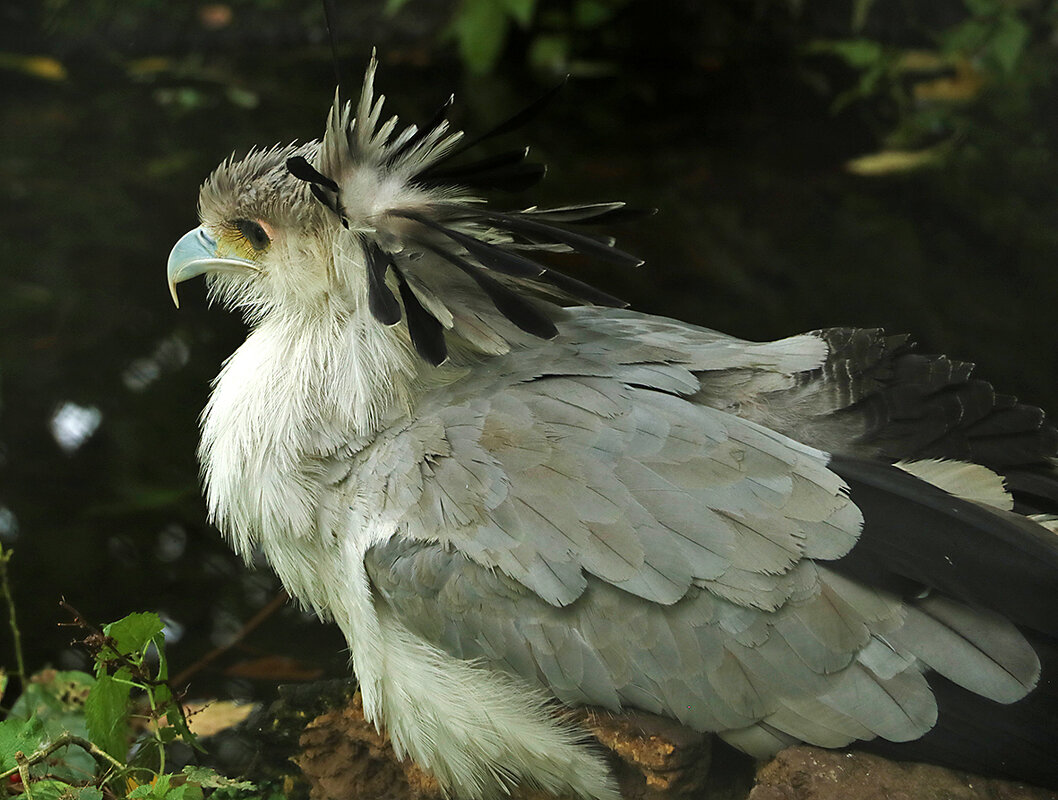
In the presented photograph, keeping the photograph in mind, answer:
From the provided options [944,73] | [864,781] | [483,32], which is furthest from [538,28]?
[864,781]

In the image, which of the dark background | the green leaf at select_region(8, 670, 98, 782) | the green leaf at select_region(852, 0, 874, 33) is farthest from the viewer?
the green leaf at select_region(852, 0, 874, 33)

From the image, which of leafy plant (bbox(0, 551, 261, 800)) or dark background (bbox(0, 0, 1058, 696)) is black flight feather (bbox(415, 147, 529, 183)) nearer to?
leafy plant (bbox(0, 551, 261, 800))

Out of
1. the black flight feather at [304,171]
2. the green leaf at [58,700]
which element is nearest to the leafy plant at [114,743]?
the green leaf at [58,700]

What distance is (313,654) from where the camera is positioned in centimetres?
280

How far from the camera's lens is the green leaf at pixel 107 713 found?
2016mm

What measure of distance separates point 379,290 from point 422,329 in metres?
0.09

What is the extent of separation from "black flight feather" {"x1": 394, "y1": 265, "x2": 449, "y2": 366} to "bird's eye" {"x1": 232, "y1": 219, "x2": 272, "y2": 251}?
350 millimetres

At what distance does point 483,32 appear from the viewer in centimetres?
577

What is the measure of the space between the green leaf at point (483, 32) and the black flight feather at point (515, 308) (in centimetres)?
422

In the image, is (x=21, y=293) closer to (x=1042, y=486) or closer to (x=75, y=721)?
(x=75, y=721)

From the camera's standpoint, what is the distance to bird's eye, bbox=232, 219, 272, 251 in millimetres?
2070

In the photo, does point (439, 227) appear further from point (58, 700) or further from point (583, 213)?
point (58, 700)

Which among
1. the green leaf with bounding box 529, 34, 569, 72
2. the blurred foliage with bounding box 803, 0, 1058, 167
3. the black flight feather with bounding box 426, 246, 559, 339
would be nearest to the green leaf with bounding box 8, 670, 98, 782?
the black flight feather with bounding box 426, 246, 559, 339

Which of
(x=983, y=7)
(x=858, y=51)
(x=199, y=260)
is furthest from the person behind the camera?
(x=858, y=51)
